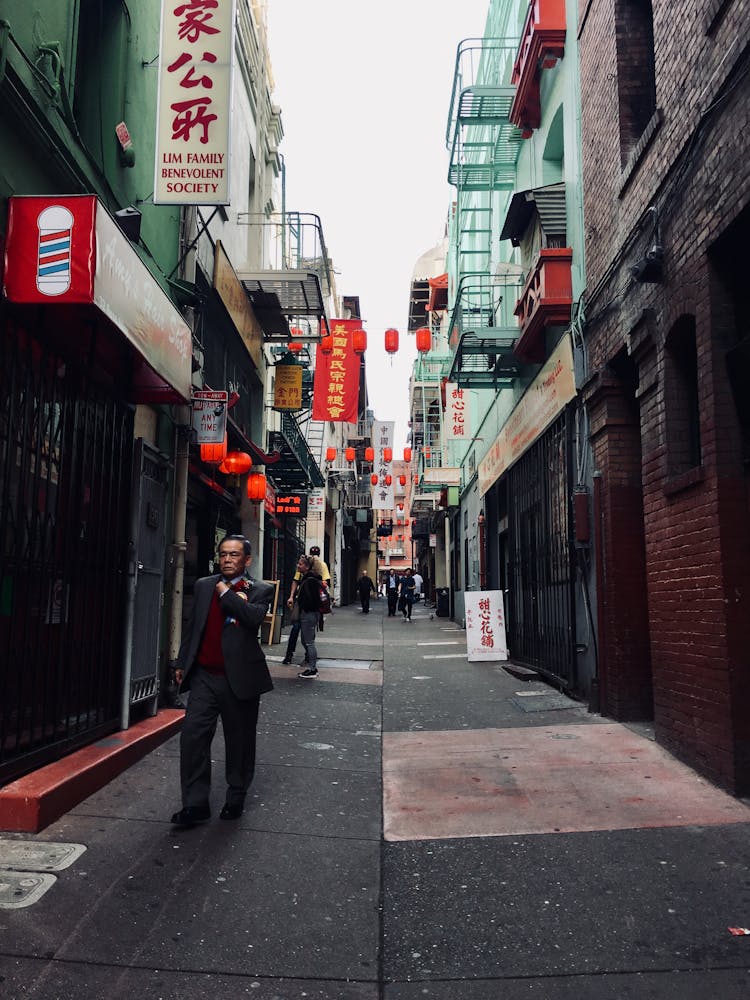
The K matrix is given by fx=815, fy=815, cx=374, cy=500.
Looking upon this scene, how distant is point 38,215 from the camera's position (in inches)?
207

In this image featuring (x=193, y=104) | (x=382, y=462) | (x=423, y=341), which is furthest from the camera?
(x=382, y=462)

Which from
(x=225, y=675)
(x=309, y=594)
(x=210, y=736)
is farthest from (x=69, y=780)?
(x=309, y=594)

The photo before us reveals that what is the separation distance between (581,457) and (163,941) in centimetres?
737

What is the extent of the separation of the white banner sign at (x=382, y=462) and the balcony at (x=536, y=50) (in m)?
24.9

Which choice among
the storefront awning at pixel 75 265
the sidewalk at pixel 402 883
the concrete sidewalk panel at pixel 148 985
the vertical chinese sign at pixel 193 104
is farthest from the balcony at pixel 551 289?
the concrete sidewalk panel at pixel 148 985

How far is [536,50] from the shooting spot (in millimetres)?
11328

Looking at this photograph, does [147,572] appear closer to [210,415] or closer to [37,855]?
[210,415]

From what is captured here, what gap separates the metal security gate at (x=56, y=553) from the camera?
5.34m

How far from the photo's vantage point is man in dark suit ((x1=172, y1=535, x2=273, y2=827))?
5254mm

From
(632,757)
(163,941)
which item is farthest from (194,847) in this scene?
(632,757)

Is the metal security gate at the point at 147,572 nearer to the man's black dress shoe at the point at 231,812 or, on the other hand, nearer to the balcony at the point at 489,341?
the man's black dress shoe at the point at 231,812

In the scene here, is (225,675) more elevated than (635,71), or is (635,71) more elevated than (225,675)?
(635,71)

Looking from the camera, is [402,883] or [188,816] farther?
[188,816]

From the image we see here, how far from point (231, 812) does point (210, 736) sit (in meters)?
0.52
